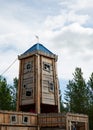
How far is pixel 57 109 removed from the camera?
37375mm

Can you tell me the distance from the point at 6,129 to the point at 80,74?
3075cm

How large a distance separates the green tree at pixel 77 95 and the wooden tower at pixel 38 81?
55.5 feet

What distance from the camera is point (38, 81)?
35.7m

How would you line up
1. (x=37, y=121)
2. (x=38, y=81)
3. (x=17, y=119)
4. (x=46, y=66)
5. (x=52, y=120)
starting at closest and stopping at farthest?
1. (x=17, y=119)
2. (x=52, y=120)
3. (x=37, y=121)
4. (x=38, y=81)
5. (x=46, y=66)

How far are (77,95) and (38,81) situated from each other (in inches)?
850

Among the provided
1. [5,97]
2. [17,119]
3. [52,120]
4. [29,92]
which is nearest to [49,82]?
[29,92]

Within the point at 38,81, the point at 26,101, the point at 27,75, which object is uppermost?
the point at 27,75

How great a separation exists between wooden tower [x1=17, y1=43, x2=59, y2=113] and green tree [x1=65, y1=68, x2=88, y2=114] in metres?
16.9

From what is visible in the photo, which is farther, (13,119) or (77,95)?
(77,95)

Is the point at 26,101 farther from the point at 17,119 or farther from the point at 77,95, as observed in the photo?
the point at 77,95

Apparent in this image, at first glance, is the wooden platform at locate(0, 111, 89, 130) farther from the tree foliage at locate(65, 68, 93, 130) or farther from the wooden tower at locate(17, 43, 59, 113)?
the tree foliage at locate(65, 68, 93, 130)

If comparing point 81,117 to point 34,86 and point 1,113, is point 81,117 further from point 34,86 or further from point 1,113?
point 1,113

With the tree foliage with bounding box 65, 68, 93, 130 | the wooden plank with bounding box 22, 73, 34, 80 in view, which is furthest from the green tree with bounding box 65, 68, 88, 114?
the wooden plank with bounding box 22, 73, 34, 80

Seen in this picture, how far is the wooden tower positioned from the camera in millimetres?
35688
